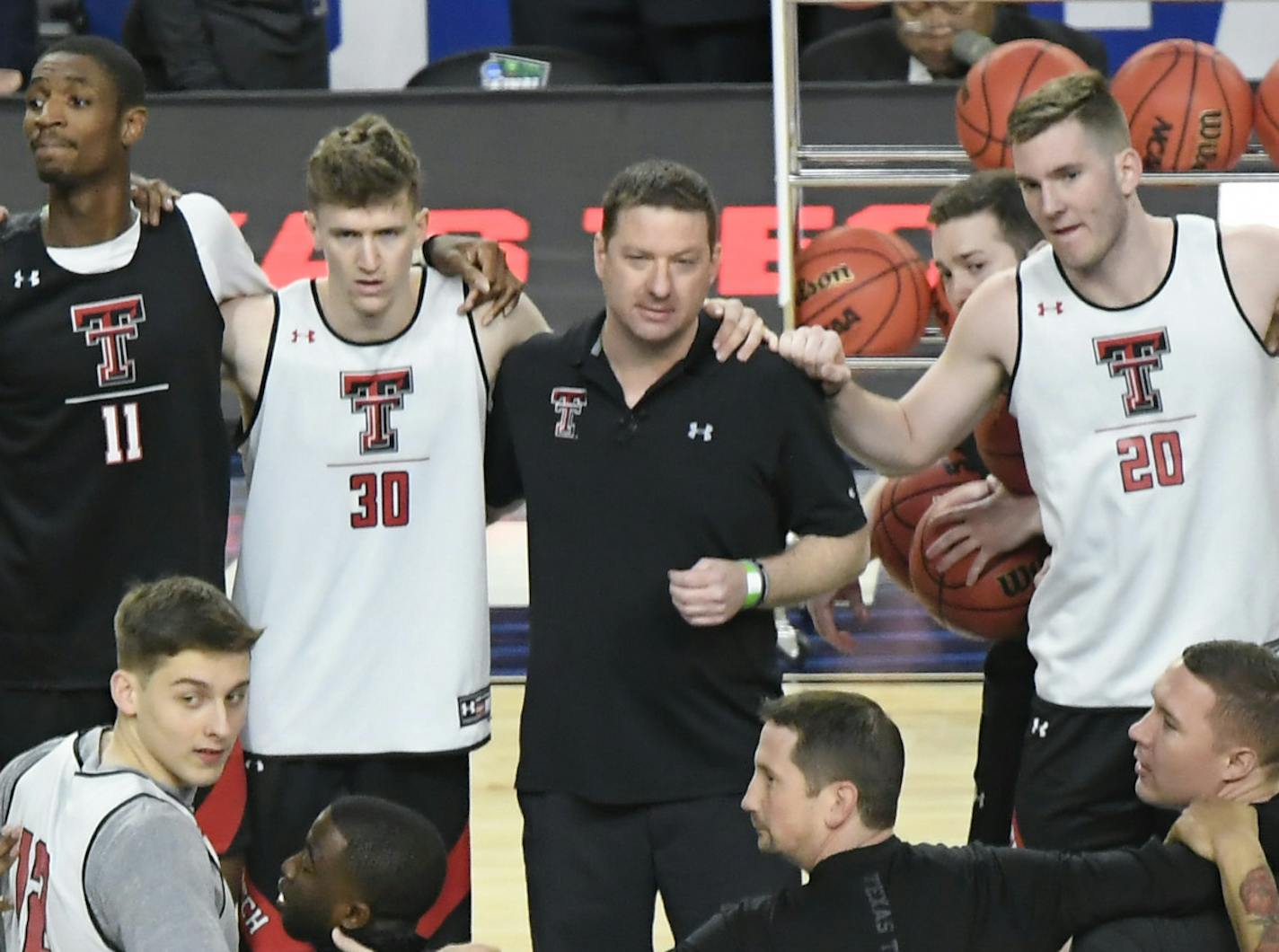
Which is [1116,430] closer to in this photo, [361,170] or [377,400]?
[377,400]

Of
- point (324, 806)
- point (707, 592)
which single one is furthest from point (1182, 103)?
point (324, 806)

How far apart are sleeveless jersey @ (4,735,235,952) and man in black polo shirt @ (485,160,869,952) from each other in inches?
37.6

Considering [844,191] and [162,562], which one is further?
[844,191]

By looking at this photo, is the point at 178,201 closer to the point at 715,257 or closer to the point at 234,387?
the point at 234,387

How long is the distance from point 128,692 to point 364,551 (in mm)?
1029

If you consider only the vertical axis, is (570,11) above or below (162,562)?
above

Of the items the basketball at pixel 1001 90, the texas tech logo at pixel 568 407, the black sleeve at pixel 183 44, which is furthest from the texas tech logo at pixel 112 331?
the black sleeve at pixel 183 44

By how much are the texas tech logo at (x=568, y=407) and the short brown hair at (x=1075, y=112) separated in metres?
1.05

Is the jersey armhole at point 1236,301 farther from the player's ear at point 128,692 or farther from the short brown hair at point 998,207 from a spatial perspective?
the player's ear at point 128,692

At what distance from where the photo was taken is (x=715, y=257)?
4.34 meters

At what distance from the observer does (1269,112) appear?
664 centimetres

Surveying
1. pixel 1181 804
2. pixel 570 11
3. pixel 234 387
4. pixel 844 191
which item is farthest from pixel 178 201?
pixel 570 11

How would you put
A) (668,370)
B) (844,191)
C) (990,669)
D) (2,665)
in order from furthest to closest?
(844,191) → (990,669) → (2,665) → (668,370)

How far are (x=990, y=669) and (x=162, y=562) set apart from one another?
6.58 ft
